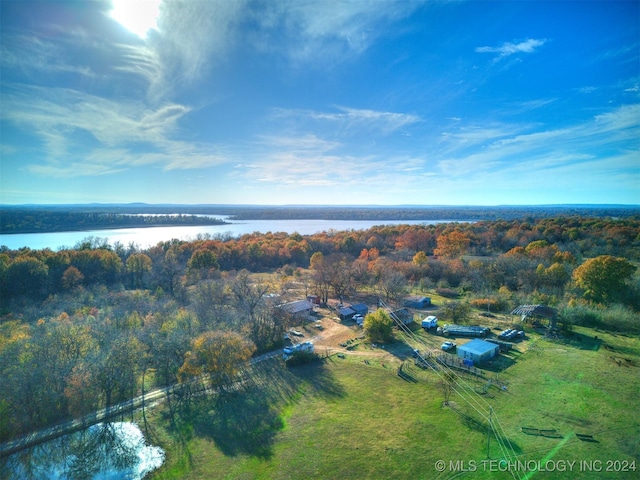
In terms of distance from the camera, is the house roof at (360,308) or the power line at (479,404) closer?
the power line at (479,404)

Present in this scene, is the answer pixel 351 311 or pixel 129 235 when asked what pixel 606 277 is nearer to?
pixel 351 311

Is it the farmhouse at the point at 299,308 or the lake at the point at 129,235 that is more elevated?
the lake at the point at 129,235

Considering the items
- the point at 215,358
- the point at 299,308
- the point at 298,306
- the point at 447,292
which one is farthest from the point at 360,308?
the point at 215,358

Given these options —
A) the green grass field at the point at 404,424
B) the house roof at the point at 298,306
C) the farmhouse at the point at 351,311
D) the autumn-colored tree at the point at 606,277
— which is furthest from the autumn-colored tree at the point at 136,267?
the autumn-colored tree at the point at 606,277

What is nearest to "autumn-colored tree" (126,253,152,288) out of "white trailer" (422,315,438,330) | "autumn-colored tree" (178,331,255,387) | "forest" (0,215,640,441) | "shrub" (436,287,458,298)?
"forest" (0,215,640,441)

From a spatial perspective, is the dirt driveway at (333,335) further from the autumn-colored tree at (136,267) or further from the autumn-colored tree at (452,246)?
the autumn-colored tree at (452,246)
